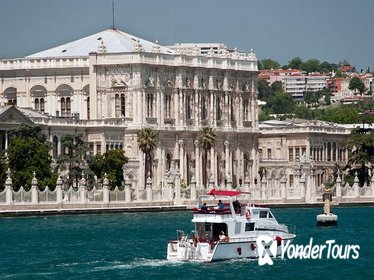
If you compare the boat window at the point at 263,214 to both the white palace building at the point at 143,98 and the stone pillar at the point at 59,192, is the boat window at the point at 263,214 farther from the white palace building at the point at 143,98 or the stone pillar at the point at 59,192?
the white palace building at the point at 143,98

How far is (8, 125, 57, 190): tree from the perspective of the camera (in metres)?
128

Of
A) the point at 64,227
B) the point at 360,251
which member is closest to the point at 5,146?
the point at 64,227

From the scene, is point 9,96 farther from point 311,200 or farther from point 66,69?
point 311,200

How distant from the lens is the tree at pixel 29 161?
420 feet

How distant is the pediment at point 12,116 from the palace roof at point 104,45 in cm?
1810

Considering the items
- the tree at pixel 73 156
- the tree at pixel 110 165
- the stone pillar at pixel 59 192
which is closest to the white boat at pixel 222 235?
the stone pillar at pixel 59 192

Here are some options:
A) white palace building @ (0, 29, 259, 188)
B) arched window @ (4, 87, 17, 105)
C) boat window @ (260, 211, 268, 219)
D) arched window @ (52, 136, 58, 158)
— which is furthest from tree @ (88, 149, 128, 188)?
boat window @ (260, 211, 268, 219)

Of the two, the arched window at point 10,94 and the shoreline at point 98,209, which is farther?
the arched window at point 10,94

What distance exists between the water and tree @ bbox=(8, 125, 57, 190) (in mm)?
5785

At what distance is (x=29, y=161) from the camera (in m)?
132

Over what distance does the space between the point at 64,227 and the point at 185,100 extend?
168 feet

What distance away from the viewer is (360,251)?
9175 centimetres

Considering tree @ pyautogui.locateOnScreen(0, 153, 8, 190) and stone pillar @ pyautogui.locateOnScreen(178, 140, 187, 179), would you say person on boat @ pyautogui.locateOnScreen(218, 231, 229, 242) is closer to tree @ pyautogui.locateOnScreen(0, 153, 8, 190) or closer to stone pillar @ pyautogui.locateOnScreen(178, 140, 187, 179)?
tree @ pyautogui.locateOnScreen(0, 153, 8, 190)

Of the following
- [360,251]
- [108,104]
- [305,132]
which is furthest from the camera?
[305,132]
